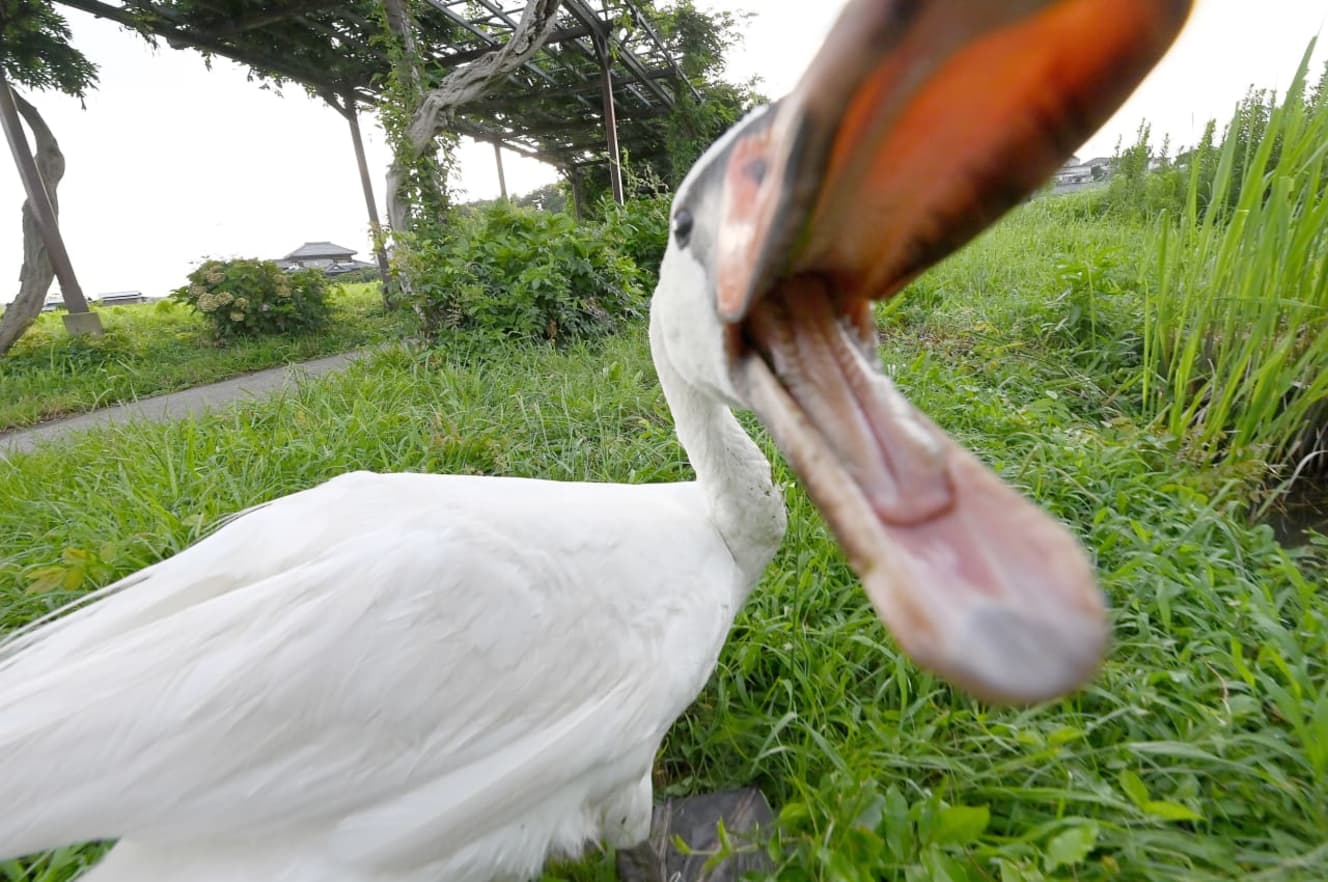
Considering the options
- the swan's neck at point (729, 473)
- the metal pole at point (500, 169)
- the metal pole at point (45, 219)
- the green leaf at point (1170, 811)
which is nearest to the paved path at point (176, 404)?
the metal pole at point (45, 219)

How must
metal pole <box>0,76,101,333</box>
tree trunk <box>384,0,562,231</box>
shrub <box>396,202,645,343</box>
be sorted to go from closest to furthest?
1. shrub <box>396,202,645,343</box>
2. tree trunk <box>384,0,562,231</box>
3. metal pole <box>0,76,101,333</box>

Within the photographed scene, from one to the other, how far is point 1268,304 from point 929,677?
5.34ft

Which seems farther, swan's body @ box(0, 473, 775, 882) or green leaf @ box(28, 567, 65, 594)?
green leaf @ box(28, 567, 65, 594)

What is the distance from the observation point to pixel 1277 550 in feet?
5.30

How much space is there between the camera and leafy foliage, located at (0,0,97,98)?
5719mm

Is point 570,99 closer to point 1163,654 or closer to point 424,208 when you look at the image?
point 424,208

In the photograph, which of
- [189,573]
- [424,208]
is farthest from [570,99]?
[189,573]

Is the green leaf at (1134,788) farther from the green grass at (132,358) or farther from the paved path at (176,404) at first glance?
the green grass at (132,358)

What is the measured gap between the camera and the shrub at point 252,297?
6551 millimetres

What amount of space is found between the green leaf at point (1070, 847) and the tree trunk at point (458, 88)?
568cm

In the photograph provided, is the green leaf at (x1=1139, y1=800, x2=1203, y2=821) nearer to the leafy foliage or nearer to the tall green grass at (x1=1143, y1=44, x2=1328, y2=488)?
the tall green grass at (x1=1143, y1=44, x2=1328, y2=488)

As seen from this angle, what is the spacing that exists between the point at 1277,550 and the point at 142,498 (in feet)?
11.8

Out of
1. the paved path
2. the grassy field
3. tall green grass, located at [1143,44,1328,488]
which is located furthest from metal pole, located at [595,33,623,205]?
tall green grass, located at [1143,44,1328,488]

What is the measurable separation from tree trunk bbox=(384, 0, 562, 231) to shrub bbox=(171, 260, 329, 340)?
2.58 metres
